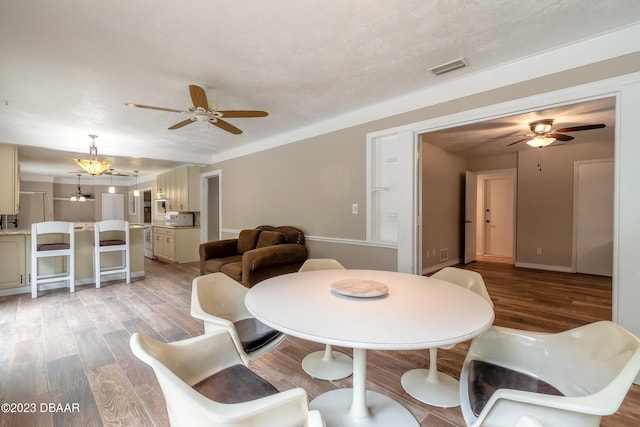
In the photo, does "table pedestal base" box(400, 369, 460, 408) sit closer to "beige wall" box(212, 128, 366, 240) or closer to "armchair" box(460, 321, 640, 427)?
"armchair" box(460, 321, 640, 427)

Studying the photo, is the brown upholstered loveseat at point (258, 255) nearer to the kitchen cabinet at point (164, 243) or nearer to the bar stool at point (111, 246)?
the bar stool at point (111, 246)

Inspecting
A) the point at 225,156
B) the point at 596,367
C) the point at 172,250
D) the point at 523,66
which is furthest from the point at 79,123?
the point at 596,367

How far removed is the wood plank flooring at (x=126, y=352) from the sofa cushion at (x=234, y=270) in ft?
2.12

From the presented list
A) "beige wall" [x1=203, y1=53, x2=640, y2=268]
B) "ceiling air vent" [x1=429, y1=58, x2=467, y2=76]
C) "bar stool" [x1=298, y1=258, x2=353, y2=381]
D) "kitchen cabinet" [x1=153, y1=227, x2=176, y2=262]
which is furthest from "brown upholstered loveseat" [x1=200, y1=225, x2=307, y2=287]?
"ceiling air vent" [x1=429, y1=58, x2=467, y2=76]

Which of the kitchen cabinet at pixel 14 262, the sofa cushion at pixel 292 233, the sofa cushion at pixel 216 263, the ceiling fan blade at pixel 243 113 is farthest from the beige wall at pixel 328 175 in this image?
the kitchen cabinet at pixel 14 262

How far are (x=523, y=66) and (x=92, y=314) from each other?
500 centimetres

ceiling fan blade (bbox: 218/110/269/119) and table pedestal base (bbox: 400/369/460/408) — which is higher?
ceiling fan blade (bbox: 218/110/269/119)

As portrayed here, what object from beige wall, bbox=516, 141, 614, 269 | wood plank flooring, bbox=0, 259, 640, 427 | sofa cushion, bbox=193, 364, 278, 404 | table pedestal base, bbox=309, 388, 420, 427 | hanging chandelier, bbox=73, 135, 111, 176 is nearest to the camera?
sofa cushion, bbox=193, 364, 278, 404

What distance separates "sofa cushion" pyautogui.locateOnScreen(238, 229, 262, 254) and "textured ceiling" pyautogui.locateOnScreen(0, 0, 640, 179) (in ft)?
6.23

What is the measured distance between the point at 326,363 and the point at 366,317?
3.98 feet

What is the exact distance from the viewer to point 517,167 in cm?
584

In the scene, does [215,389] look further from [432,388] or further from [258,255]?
[258,255]

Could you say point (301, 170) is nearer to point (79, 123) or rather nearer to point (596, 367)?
point (79, 123)

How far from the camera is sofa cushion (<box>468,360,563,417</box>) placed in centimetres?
116
